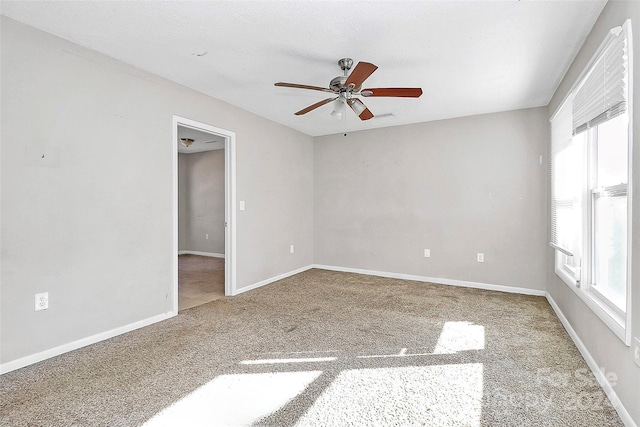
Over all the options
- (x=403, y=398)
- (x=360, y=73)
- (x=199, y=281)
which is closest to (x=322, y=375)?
(x=403, y=398)

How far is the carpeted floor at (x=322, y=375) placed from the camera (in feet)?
5.49

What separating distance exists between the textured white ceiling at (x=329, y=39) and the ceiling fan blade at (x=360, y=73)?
32 centimetres

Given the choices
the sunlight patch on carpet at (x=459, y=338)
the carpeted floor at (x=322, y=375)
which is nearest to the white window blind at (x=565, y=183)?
the carpeted floor at (x=322, y=375)

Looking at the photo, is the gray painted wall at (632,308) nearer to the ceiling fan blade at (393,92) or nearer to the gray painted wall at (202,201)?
the ceiling fan blade at (393,92)

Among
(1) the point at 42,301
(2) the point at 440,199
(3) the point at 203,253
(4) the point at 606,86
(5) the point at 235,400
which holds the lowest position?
(5) the point at 235,400

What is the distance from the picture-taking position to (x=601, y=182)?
221cm

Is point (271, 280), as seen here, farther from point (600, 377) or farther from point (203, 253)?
point (600, 377)

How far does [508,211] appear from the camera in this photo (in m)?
4.12

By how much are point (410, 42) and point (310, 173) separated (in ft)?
11.0

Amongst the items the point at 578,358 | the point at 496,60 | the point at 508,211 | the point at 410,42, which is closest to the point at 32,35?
the point at 410,42

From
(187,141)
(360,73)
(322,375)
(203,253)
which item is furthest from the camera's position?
(203,253)

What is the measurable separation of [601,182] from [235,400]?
9.48ft

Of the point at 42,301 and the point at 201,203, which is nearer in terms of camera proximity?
the point at 42,301

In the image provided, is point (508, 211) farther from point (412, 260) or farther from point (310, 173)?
point (310, 173)
